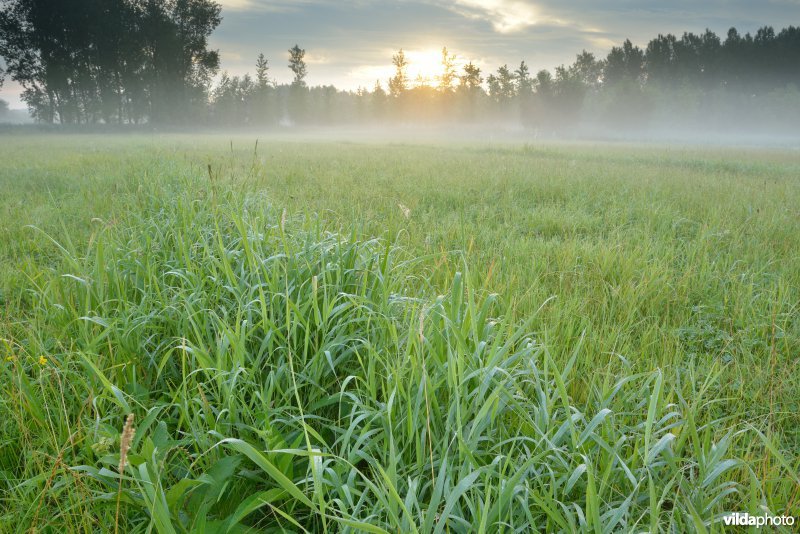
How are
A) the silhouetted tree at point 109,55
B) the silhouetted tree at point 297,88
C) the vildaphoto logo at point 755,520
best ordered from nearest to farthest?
the vildaphoto logo at point 755,520, the silhouetted tree at point 109,55, the silhouetted tree at point 297,88

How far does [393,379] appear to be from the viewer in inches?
69.8

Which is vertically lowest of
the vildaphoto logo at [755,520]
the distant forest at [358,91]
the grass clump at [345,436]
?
the vildaphoto logo at [755,520]

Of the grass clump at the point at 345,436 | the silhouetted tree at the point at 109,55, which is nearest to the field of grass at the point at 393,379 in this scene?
the grass clump at the point at 345,436

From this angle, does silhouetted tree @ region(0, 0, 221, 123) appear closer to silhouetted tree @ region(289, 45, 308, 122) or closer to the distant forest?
the distant forest

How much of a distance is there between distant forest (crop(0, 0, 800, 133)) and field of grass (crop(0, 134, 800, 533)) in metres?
58.0

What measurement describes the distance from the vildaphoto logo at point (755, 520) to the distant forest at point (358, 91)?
62.8 metres

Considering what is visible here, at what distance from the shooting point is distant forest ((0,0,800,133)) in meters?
48.7

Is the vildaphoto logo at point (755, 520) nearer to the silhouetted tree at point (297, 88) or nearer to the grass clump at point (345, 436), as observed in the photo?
the grass clump at point (345, 436)

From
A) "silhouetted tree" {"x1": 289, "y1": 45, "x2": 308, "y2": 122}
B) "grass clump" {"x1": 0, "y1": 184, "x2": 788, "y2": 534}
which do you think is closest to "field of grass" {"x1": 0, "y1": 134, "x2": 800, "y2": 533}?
"grass clump" {"x1": 0, "y1": 184, "x2": 788, "y2": 534}

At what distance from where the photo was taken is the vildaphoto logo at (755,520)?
4.25ft

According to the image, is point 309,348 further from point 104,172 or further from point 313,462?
point 104,172

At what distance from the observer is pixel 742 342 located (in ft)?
8.84

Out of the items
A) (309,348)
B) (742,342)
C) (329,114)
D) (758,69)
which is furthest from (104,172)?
(758,69)

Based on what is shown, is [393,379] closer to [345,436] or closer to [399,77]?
[345,436]
